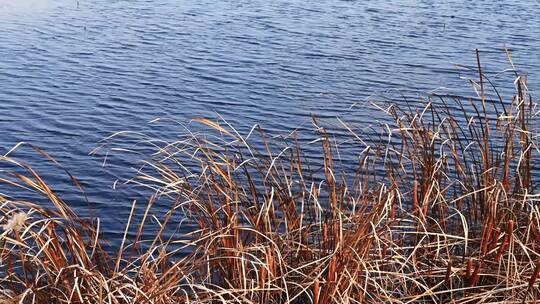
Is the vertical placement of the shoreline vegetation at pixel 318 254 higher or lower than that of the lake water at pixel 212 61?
higher

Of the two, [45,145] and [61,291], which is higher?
[61,291]

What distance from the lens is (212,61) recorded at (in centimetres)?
1364

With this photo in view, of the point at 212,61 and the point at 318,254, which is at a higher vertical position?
the point at 318,254

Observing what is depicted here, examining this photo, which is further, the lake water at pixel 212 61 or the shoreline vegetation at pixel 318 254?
the lake water at pixel 212 61

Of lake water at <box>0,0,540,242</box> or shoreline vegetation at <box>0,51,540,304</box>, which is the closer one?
shoreline vegetation at <box>0,51,540,304</box>

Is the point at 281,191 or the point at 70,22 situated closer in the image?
the point at 281,191

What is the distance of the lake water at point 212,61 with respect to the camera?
1019cm

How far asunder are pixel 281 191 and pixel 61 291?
4.11ft

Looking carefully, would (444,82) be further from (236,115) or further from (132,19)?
(132,19)

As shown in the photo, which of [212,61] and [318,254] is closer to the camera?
[318,254]

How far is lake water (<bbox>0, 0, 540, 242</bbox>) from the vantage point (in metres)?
10.2

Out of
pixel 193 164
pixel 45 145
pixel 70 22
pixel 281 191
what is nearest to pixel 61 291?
pixel 281 191

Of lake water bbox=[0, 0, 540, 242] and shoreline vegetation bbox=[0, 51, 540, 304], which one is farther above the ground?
shoreline vegetation bbox=[0, 51, 540, 304]

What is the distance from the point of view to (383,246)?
4215mm
